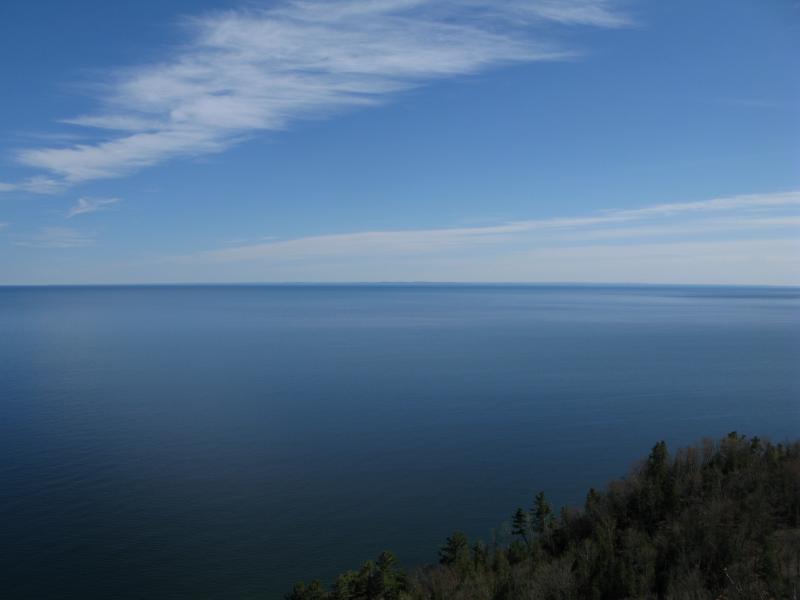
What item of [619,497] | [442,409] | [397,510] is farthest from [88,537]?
[442,409]

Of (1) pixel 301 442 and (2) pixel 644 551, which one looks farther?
(1) pixel 301 442

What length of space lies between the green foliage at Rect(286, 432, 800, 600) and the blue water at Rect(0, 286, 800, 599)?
3.80 meters

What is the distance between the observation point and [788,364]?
71.7 meters

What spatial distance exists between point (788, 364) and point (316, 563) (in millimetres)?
67745

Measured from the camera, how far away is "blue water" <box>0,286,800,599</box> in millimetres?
25516

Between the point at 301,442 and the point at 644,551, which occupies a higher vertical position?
the point at 644,551

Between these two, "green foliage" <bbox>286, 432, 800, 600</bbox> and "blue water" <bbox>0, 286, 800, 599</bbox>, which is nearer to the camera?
"green foliage" <bbox>286, 432, 800, 600</bbox>

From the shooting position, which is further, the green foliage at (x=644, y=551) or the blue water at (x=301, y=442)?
the blue water at (x=301, y=442)

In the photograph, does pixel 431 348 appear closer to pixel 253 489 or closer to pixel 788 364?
pixel 788 364

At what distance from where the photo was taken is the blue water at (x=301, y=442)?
25.5 metres

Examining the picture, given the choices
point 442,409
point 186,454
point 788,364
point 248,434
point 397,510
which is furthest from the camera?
point 788,364

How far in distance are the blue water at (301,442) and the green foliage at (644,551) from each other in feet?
12.5

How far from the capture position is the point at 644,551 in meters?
21.0

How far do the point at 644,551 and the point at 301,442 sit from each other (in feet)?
78.4
